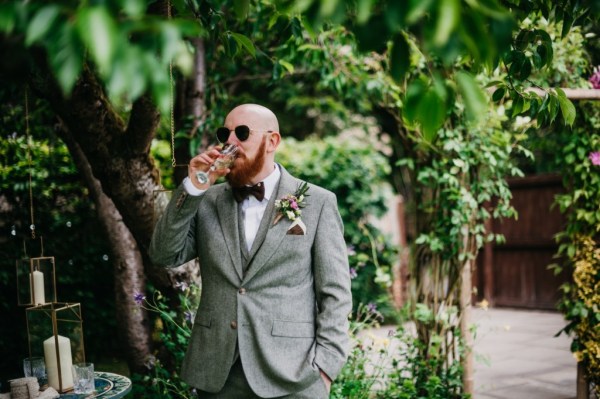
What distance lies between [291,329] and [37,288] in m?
1.11

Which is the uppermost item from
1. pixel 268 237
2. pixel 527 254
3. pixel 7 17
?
pixel 7 17

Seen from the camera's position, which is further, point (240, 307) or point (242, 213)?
point (242, 213)

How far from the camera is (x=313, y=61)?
4.27 m

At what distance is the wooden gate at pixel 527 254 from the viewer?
8.37 m

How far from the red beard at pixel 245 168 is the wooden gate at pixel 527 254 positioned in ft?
22.5

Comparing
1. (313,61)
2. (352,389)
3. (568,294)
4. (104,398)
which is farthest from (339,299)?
(568,294)

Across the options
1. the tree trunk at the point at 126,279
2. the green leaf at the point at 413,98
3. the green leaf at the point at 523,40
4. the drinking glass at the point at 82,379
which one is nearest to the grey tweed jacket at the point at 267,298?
the drinking glass at the point at 82,379

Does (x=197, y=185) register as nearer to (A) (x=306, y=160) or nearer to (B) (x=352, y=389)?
(B) (x=352, y=389)

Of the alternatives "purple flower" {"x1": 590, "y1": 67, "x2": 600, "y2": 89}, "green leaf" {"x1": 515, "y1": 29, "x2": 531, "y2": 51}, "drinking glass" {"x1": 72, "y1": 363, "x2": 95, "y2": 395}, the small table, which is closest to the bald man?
the small table

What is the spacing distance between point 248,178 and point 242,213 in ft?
0.48

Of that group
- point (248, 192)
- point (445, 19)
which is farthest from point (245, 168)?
point (445, 19)

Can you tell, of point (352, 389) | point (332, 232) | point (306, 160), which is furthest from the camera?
point (306, 160)

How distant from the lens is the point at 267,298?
87.3 inches

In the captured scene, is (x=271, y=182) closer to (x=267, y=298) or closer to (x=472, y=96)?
(x=267, y=298)
